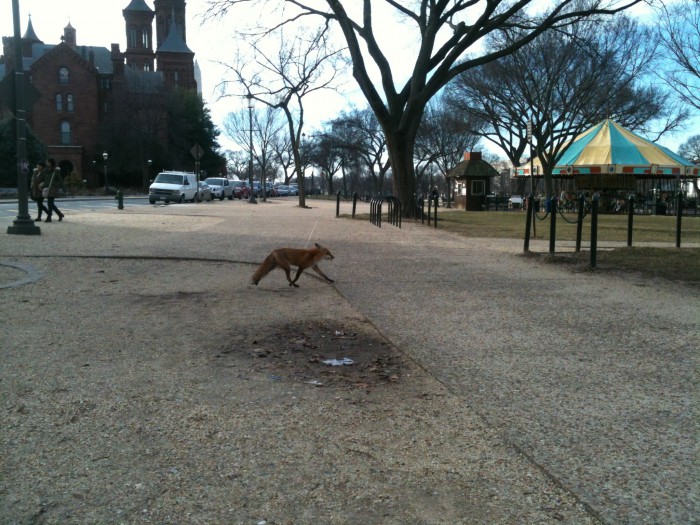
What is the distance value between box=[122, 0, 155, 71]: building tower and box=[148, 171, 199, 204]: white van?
219ft

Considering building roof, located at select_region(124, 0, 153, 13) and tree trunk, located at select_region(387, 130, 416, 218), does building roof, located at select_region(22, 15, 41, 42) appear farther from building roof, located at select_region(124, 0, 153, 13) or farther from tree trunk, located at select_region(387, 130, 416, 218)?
tree trunk, located at select_region(387, 130, 416, 218)

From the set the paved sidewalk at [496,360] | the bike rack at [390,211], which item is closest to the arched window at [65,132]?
the bike rack at [390,211]

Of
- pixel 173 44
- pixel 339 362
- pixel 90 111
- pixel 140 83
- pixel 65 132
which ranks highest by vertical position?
pixel 173 44

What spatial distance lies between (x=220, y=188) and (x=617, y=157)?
103ft

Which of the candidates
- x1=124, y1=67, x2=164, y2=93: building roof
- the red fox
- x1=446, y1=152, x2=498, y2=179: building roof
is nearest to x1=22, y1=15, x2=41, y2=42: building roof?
x1=124, y1=67, x2=164, y2=93: building roof

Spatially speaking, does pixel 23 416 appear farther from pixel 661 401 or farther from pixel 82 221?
pixel 82 221

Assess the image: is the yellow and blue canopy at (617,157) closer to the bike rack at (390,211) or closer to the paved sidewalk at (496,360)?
the bike rack at (390,211)

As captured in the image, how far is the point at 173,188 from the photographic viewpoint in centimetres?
4006

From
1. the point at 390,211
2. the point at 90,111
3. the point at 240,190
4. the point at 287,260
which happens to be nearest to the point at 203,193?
the point at 240,190

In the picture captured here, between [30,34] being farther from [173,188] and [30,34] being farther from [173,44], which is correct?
[173,188]

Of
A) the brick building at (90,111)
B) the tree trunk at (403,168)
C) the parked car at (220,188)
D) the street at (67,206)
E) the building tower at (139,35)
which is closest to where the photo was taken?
the street at (67,206)

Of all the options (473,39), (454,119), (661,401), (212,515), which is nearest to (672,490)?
(661,401)

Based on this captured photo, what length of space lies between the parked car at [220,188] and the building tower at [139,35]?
53.1 metres

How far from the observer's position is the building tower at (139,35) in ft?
332
